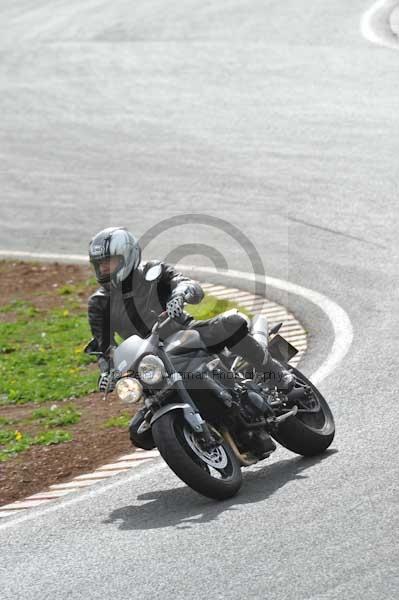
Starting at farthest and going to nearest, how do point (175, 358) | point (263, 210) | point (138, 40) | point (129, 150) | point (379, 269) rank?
point (138, 40), point (129, 150), point (263, 210), point (379, 269), point (175, 358)

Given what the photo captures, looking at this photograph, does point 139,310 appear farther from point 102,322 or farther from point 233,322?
point 233,322

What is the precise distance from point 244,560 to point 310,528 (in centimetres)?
53

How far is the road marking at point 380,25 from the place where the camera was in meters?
22.5

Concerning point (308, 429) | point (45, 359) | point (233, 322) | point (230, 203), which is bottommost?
point (45, 359)

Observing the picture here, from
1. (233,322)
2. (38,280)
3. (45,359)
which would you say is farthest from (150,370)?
(38,280)

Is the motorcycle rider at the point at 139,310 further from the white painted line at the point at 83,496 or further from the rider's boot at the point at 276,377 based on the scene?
the white painted line at the point at 83,496

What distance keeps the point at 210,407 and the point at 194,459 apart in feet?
1.78

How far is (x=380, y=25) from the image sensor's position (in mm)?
23516

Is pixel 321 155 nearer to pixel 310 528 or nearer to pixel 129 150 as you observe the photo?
pixel 129 150

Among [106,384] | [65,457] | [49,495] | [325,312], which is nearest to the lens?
[106,384]

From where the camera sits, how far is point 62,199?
1784 cm

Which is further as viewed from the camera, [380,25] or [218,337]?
[380,25]

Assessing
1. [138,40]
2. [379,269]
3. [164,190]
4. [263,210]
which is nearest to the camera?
[379,269]

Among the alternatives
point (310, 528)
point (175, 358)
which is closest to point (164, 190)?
point (175, 358)
